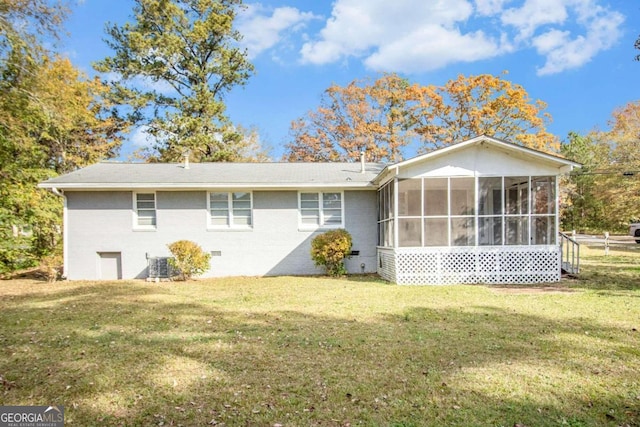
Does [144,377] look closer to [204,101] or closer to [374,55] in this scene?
[204,101]

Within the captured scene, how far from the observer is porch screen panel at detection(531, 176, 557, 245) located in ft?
36.4

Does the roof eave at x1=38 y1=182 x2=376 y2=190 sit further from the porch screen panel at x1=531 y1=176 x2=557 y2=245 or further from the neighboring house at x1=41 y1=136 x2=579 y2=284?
the porch screen panel at x1=531 y1=176 x2=557 y2=245

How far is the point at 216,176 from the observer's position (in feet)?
44.7

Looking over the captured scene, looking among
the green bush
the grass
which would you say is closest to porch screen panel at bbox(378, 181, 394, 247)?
the green bush

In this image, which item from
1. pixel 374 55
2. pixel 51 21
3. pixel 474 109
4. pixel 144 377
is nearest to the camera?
pixel 144 377

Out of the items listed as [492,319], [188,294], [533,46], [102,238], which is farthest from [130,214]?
[533,46]

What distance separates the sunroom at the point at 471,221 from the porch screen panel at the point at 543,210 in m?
0.02

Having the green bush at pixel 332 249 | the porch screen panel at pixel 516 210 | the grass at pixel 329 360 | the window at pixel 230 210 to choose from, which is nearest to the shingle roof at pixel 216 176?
the window at pixel 230 210

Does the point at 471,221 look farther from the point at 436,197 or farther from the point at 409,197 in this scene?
the point at 409,197

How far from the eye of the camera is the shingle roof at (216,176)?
12539 millimetres

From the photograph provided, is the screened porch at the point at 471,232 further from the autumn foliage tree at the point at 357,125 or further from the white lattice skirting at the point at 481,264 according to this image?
the autumn foliage tree at the point at 357,125

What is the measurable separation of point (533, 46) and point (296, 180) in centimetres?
1919

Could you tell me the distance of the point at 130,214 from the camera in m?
13.0

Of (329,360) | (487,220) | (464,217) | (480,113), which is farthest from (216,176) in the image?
(480,113)
